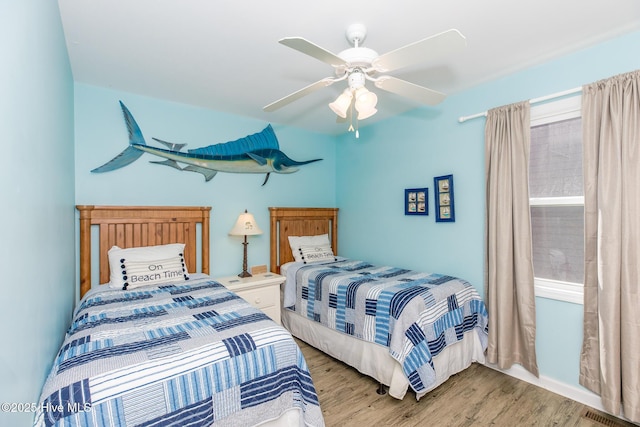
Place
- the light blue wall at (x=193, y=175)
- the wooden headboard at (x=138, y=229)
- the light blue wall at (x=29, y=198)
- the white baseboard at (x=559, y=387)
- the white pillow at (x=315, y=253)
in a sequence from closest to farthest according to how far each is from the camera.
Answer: the light blue wall at (x=29, y=198) → the white baseboard at (x=559, y=387) → the wooden headboard at (x=138, y=229) → the light blue wall at (x=193, y=175) → the white pillow at (x=315, y=253)

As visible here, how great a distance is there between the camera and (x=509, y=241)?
240cm

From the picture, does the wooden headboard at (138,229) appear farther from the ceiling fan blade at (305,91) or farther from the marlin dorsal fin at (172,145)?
the ceiling fan blade at (305,91)

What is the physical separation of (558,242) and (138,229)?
350 centimetres

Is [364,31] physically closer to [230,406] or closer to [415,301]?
[415,301]

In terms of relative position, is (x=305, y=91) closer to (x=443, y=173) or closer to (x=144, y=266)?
(x=443, y=173)

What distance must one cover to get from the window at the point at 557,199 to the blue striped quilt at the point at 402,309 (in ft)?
1.96

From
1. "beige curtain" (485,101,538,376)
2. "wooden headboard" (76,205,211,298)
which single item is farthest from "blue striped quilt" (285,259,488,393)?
"wooden headboard" (76,205,211,298)

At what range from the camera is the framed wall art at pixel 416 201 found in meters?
3.14

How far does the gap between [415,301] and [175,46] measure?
7.97 feet

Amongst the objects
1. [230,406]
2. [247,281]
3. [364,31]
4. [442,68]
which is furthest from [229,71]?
[230,406]

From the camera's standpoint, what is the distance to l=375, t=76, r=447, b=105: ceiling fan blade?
182 cm

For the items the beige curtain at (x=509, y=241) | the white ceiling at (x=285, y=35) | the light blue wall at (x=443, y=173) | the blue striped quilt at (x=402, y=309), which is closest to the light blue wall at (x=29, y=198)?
the white ceiling at (x=285, y=35)

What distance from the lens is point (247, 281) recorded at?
9.94ft

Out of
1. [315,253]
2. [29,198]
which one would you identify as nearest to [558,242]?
[315,253]
